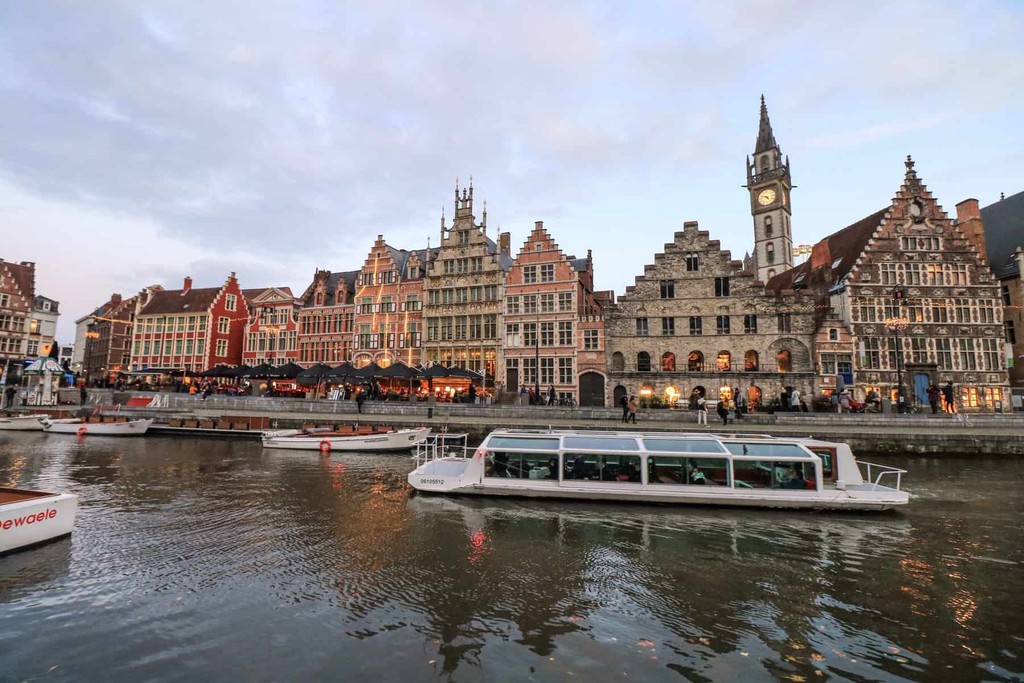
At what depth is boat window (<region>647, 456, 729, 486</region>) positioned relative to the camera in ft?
45.4

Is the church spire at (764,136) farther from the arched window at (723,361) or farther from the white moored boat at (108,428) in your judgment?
the white moored boat at (108,428)

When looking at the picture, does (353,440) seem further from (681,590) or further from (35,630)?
(681,590)

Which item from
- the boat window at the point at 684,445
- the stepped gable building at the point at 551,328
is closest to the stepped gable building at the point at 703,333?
the stepped gable building at the point at 551,328

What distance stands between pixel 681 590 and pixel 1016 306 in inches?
1928

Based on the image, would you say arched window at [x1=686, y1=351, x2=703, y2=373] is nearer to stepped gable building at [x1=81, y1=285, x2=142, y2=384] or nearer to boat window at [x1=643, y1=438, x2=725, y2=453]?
boat window at [x1=643, y1=438, x2=725, y2=453]

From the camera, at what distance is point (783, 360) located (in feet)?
123

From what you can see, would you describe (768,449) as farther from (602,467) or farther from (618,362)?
(618,362)

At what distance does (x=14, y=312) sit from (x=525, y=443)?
7553 centimetres

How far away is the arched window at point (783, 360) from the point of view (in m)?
37.2

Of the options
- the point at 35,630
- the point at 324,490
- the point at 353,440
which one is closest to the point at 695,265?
the point at 353,440

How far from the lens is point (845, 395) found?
3086cm

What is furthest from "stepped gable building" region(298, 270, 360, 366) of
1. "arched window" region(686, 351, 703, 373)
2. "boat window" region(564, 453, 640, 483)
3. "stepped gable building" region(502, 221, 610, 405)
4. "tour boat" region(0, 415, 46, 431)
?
"boat window" region(564, 453, 640, 483)

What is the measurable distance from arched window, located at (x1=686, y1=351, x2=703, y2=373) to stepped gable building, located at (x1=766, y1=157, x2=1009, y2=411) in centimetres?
813

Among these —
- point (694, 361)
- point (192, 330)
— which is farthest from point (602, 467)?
point (192, 330)
